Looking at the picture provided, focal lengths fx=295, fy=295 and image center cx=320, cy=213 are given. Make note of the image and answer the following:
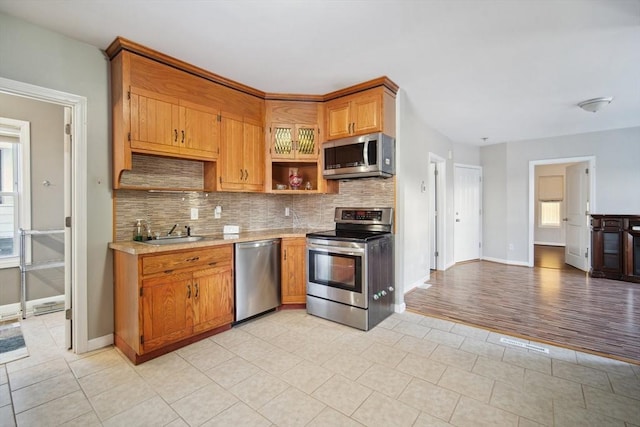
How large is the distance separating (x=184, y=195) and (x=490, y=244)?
6.17 metres

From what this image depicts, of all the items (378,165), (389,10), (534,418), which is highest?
(389,10)

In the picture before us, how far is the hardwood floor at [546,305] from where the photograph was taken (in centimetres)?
275

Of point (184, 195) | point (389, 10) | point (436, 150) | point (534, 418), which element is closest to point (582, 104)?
point (436, 150)

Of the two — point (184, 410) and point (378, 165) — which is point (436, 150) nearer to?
point (378, 165)

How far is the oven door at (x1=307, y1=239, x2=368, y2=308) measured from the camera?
2936mm

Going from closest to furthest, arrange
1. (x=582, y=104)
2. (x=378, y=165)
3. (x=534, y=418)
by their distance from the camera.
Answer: (x=534, y=418) < (x=378, y=165) < (x=582, y=104)

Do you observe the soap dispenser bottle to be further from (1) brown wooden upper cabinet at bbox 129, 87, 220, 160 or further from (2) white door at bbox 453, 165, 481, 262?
(2) white door at bbox 453, 165, 481, 262

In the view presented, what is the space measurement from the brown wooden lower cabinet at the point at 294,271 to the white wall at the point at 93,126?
166 centimetres

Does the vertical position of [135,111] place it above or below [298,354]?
above

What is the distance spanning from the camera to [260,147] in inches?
141

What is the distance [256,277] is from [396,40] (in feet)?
8.45

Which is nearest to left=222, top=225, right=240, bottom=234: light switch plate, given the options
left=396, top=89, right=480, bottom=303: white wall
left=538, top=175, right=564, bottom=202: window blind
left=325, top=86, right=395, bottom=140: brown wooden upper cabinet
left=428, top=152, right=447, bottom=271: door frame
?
left=325, top=86, right=395, bottom=140: brown wooden upper cabinet

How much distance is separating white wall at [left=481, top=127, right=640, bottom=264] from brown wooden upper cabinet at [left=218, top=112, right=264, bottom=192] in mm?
5249

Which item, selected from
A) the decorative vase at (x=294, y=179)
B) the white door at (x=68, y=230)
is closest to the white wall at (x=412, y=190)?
the decorative vase at (x=294, y=179)
